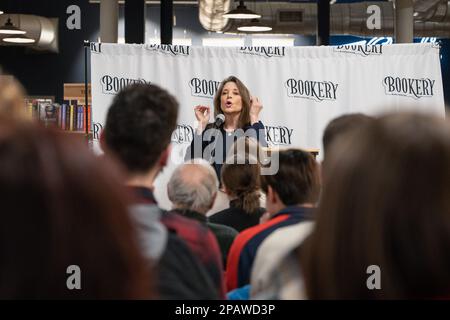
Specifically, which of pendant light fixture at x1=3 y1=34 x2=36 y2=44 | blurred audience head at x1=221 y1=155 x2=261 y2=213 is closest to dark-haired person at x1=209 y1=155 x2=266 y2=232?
blurred audience head at x1=221 y1=155 x2=261 y2=213

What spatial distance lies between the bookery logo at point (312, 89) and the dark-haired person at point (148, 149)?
13.6ft

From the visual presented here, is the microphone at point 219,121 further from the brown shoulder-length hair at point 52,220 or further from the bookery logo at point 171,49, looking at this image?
the brown shoulder-length hair at point 52,220

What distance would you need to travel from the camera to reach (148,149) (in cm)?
181

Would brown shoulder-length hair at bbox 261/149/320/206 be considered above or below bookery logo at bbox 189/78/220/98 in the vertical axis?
below

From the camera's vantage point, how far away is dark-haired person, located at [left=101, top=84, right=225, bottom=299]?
5.73ft

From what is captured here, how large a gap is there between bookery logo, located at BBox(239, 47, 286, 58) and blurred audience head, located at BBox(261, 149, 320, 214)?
144 inches

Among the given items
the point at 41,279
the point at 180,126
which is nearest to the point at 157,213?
the point at 41,279

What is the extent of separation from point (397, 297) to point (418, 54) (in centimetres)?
511

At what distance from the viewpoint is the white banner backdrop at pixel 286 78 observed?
5.86 metres

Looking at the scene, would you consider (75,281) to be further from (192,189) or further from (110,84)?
(110,84)

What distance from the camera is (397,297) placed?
1.02m

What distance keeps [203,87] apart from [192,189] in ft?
12.0

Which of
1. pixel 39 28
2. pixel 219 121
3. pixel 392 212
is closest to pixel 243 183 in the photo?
pixel 219 121

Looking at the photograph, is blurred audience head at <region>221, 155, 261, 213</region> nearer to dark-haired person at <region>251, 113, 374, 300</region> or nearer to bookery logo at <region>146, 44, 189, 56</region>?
dark-haired person at <region>251, 113, 374, 300</region>
